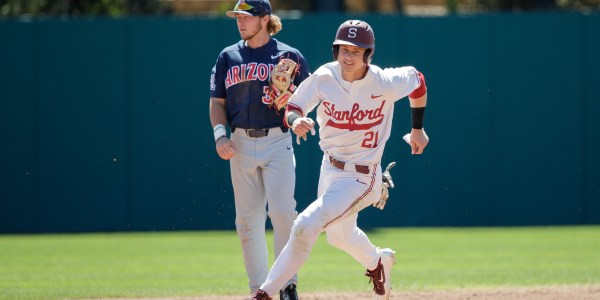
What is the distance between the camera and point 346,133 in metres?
6.20

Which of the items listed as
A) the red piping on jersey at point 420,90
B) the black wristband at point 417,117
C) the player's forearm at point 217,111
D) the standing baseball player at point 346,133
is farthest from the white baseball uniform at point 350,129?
the player's forearm at point 217,111

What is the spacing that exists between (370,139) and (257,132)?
32.5 inches

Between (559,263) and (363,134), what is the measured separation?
14.2 feet

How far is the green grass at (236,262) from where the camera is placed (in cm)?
842

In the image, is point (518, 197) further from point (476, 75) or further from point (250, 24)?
point (250, 24)

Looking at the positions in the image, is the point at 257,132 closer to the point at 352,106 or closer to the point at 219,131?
Result: the point at 219,131

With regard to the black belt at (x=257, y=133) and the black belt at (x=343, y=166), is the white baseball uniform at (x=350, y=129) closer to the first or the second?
the black belt at (x=343, y=166)

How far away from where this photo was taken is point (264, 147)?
6.68 metres

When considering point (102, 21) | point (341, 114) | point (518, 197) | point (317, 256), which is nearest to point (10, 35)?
point (102, 21)

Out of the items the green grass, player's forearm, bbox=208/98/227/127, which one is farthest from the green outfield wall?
player's forearm, bbox=208/98/227/127

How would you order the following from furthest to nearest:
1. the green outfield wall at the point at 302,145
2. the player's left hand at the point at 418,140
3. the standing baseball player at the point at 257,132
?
1. the green outfield wall at the point at 302,145
2. the standing baseball player at the point at 257,132
3. the player's left hand at the point at 418,140

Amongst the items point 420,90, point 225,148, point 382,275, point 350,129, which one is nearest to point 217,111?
point 225,148

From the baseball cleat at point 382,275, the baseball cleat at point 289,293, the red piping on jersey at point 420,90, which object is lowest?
the baseball cleat at point 289,293

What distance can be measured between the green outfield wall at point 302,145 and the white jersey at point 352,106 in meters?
6.62
